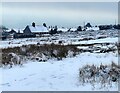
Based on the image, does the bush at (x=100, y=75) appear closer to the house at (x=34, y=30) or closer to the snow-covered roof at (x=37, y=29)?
the house at (x=34, y=30)

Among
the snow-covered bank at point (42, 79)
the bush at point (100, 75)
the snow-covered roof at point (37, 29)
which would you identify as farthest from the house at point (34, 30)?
the bush at point (100, 75)

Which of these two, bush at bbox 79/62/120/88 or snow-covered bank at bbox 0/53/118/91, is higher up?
bush at bbox 79/62/120/88

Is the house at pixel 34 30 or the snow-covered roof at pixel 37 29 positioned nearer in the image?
the house at pixel 34 30

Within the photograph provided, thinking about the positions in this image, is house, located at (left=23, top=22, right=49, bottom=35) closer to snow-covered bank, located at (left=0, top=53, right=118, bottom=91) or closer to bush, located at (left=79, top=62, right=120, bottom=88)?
snow-covered bank, located at (left=0, top=53, right=118, bottom=91)

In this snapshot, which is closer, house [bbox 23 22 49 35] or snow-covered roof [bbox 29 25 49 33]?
house [bbox 23 22 49 35]

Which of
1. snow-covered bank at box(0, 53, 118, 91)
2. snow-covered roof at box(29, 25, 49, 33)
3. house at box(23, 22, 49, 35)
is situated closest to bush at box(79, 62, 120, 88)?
snow-covered bank at box(0, 53, 118, 91)

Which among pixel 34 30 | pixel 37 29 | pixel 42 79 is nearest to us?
pixel 42 79

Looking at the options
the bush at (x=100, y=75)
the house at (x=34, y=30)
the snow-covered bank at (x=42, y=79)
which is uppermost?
the bush at (x=100, y=75)

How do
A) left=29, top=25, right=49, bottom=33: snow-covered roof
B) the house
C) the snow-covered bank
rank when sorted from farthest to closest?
left=29, top=25, right=49, bottom=33: snow-covered roof
the house
the snow-covered bank

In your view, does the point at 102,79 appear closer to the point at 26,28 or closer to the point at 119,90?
the point at 119,90

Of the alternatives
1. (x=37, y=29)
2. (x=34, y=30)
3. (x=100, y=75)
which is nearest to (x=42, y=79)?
(x=100, y=75)

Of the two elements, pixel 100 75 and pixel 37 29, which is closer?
pixel 100 75

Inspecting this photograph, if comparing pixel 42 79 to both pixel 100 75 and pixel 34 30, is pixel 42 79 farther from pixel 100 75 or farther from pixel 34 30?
pixel 34 30

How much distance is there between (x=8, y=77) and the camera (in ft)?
34.6
